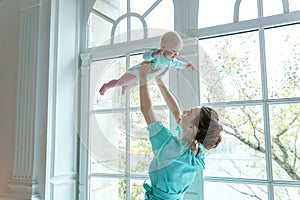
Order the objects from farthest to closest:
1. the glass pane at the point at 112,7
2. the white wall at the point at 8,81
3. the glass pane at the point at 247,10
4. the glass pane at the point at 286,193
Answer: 1. the white wall at the point at 8,81
2. the glass pane at the point at 112,7
3. the glass pane at the point at 247,10
4. the glass pane at the point at 286,193

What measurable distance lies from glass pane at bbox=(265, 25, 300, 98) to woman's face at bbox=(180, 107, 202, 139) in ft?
1.95

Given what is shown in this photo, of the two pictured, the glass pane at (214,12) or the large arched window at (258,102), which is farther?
the glass pane at (214,12)

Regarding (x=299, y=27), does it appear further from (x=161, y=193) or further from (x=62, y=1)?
(x=62, y=1)

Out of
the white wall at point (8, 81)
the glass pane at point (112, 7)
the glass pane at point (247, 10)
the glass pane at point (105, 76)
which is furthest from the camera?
the white wall at point (8, 81)

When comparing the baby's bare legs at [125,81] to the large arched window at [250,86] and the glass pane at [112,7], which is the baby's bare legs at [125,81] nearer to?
the large arched window at [250,86]

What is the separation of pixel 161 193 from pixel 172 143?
0.63 feet

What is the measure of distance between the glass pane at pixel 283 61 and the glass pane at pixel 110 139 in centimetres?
72

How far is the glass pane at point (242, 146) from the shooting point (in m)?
1.30

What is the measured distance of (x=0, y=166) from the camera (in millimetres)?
1739

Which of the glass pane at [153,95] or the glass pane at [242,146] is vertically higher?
the glass pane at [153,95]

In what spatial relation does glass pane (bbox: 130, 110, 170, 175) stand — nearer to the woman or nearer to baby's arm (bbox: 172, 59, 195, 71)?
the woman

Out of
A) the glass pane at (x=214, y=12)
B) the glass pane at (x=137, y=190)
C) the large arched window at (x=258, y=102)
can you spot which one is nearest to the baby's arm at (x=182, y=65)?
the large arched window at (x=258, y=102)

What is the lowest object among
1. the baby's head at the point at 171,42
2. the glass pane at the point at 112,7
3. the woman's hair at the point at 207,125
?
the woman's hair at the point at 207,125

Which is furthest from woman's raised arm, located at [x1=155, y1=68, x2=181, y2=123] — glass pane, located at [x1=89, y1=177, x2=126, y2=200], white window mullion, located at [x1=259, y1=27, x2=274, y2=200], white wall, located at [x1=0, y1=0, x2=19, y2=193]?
Answer: white wall, located at [x1=0, y1=0, x2=19, y2=193]
